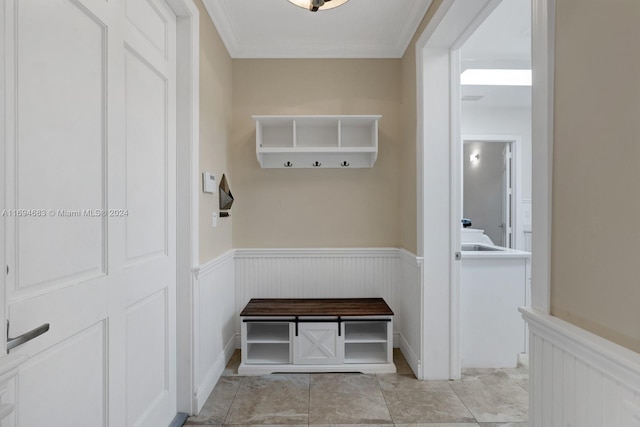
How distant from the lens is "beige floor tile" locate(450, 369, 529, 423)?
2.04m

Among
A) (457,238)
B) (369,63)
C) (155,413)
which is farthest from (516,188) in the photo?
(155,413)

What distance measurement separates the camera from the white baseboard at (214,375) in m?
2.07

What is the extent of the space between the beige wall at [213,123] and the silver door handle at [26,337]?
3.99ft

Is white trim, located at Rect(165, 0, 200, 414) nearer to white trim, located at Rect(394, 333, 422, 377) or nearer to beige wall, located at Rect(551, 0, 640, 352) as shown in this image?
white trim, located at Rect(394, 333, 422, 377)

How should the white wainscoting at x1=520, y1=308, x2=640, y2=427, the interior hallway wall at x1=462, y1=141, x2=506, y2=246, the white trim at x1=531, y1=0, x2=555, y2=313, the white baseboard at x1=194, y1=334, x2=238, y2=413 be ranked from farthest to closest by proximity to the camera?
the interior hallway wall at x1=462, y1=141, x2=506, y2=246 → the white baseboard at x1=194, y1=334, x2=238, y2=413 → the white trim at x1=531, y1=0, x2=555, y2=313 → the white wainscoting at x1=520, y1=308, x2=640, y2=427

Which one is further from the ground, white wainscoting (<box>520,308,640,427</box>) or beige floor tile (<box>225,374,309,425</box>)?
white wainscoting (<box>520,308,640,427</box>)

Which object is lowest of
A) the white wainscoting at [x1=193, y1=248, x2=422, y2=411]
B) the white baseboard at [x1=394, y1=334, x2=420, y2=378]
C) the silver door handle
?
the white baseboard at [x1=394, y1=334, x2=420, y2=378]

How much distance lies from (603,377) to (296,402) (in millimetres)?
1777

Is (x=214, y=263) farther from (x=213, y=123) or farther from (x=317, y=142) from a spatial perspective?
(x=317, y=142)

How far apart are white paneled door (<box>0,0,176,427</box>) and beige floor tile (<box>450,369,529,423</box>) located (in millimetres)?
1884

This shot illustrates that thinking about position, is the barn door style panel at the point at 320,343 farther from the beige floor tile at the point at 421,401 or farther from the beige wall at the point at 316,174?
the beige wall at the point at 316,174

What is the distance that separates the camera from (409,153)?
9.07 feet

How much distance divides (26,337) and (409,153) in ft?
8.39

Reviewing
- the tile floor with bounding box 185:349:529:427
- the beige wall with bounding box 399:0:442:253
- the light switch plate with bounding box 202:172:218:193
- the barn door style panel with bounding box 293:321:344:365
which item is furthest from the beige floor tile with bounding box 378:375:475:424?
the light switch plate with bounding box 202:172:218:193
